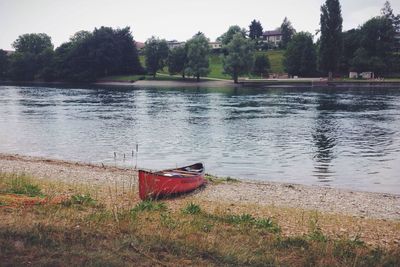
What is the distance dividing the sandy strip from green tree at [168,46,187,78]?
108m

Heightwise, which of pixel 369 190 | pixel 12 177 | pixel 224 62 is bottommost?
pixel 369 190

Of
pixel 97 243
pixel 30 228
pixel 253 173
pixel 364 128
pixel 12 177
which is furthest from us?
pixel 364 128

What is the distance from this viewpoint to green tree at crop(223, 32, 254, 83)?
117500mm

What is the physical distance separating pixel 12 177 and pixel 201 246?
39.2 feet

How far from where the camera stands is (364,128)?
43.8 metres

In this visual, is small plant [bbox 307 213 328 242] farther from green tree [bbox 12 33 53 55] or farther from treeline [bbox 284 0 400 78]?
green tree [bbox 12 33 53 55]

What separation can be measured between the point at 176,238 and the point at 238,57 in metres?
111

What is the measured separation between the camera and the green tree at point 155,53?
450ft

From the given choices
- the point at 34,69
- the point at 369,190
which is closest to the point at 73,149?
the point at 369,190

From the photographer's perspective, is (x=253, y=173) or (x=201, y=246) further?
(x=253, y=173)

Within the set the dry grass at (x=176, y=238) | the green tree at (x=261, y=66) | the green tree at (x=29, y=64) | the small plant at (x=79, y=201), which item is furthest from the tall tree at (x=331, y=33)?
the small plant at (x=79, y=201)

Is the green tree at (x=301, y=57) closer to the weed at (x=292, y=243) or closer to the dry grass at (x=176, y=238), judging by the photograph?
the dry grass at (x=176, y=238)

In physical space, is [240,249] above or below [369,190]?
above

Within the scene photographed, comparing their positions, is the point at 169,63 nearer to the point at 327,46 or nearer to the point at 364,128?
the point at 327,46
